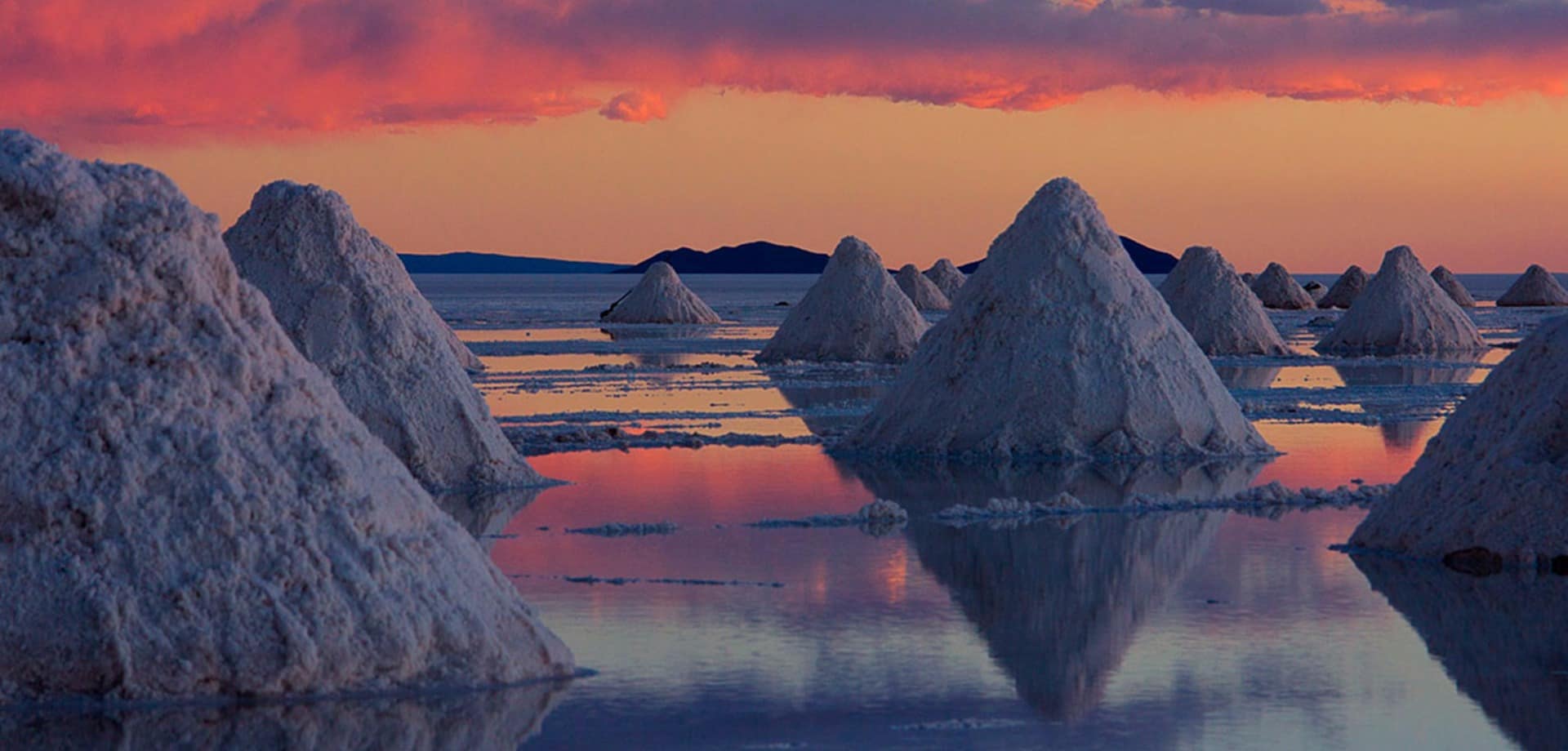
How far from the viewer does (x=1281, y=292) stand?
3172 inches

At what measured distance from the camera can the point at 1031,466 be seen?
16.1 metres

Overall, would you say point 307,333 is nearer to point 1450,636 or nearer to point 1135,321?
point 1135,321

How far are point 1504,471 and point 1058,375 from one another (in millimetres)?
6509

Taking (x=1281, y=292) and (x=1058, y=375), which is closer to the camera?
(x=1058, y=375)

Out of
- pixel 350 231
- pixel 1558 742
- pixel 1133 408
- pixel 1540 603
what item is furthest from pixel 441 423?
pixel 1558 742

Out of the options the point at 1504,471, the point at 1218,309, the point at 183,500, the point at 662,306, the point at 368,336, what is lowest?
the point at 1504,471

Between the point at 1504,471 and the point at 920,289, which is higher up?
the point at 920,289

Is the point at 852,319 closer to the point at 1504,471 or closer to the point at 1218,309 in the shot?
the point at 1218,309

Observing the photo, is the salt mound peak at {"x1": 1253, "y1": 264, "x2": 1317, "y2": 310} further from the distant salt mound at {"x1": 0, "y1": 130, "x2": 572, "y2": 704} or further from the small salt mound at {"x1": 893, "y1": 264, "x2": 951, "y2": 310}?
the distant salt mound at {"x1": 0, "y1": 130, "x2": 572, "y2": 704}

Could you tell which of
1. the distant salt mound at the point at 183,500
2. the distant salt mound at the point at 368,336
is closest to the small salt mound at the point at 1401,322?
the distant salt mound at the point at 368,336

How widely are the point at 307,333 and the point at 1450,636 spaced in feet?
28.0

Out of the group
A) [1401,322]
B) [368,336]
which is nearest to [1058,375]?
[368,336]

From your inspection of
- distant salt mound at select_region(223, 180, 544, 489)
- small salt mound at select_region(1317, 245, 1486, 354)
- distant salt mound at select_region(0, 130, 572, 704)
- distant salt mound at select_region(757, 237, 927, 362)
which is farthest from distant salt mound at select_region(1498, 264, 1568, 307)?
distant salt mound at select_region(0, 130, 572, 704)

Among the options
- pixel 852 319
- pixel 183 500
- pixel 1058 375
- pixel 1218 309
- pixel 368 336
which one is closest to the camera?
pixel 183 500
